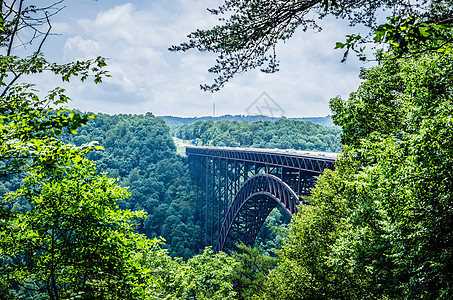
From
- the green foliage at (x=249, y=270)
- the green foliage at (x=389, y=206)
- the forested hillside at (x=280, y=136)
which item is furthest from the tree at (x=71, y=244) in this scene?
the forested hillside at (x=280, y=136)

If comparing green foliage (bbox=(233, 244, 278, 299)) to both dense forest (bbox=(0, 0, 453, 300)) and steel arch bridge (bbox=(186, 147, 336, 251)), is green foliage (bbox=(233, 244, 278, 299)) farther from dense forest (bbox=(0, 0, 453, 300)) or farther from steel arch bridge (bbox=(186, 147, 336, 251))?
dense forest (bbox=(0, 0, 453, 300))

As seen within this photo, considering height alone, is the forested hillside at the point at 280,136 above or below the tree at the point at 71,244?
above

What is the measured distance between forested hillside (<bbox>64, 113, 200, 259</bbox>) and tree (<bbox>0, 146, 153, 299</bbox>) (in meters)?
39.0

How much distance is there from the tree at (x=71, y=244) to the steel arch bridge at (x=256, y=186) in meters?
13.1

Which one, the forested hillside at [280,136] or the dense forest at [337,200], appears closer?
the dense forest at [337,200]

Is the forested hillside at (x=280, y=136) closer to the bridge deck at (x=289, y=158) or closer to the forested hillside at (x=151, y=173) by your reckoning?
the forested hillside at (x=151, y=173)

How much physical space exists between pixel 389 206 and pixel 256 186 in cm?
2134

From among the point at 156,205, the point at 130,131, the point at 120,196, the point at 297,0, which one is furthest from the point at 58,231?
the point at 130,131

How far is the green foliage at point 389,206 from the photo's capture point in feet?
18.7

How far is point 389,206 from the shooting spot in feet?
21.9

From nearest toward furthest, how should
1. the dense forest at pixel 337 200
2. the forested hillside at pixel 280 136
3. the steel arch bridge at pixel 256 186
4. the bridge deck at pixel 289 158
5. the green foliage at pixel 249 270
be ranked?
1. the dense forest at pixel 337 200
2. the bridge deck at pixel 289 158
3. the green foliage at pixel 249 270
4. the steel arch bridge at pixel 256 186
5. the forested hillside at pixel 280 136

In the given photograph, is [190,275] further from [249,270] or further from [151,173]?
[151,173]

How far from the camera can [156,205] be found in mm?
52875

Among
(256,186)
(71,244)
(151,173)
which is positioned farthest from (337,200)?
(151,173)
